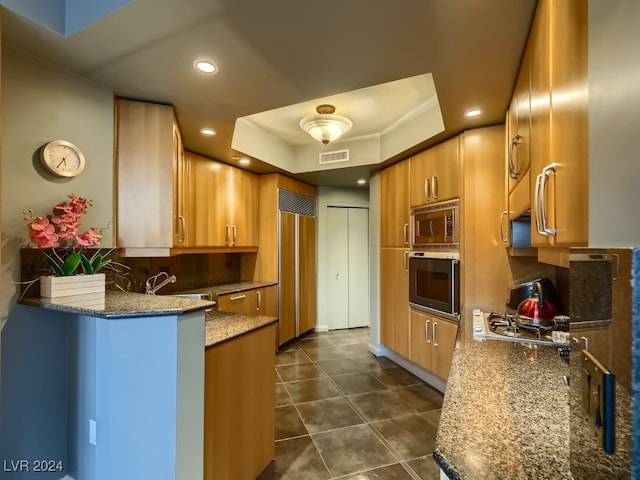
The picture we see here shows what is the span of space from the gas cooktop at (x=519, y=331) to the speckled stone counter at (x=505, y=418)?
0.50 ft

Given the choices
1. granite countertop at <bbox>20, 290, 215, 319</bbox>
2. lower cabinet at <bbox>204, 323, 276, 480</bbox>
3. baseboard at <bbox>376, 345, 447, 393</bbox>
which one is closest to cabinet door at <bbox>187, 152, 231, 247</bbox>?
granite countertop at <bbox>20, 290, 215, 319</bbox>

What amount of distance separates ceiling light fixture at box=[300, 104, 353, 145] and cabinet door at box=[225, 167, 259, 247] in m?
1.15

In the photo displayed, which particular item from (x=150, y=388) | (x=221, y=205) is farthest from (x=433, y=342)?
(x=221, y=205)

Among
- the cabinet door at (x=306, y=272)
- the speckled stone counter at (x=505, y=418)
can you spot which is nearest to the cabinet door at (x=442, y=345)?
the speckled stone counter at (x=505, y=418)

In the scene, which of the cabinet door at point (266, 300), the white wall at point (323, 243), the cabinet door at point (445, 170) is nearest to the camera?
the cabinet door at point (445, 170)

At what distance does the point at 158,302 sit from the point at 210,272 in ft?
8.11

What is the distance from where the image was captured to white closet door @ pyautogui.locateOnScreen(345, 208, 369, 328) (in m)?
5.39

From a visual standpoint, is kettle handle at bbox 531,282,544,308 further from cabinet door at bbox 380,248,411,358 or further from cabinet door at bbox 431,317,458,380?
cabinet door at bbox 380,248,411,358

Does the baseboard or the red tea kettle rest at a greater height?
the red tea kettle

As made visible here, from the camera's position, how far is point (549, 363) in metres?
1.32

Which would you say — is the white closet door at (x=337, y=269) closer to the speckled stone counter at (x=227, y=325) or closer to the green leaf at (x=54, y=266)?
the speckled stone counter at (x=227, y=325)

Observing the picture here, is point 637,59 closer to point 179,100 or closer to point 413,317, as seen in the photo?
point 179,100

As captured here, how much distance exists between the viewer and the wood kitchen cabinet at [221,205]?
10.7 ft

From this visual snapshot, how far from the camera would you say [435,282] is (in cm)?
295
